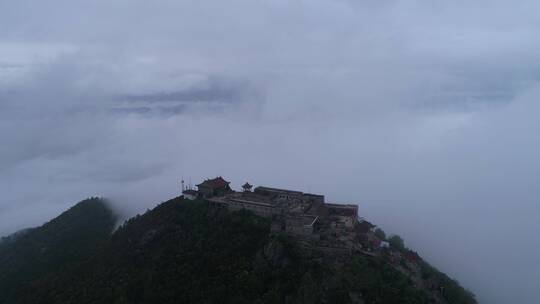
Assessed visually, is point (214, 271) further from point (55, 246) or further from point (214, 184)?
point (55, 246)

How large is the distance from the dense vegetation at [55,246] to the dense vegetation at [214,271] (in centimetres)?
664

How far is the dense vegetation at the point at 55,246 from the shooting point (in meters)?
48.9

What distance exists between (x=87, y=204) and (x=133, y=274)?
35.6 metres

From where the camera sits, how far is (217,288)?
106 feet

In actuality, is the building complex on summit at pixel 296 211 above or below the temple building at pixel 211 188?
below

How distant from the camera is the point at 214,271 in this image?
111ft

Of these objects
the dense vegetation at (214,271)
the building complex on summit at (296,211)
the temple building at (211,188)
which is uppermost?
the temple building at (211,188)

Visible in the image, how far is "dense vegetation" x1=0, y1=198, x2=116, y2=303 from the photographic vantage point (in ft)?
160

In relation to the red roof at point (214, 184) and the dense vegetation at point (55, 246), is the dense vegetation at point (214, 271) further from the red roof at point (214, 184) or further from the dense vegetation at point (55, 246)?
the dense vegetation at point (55, 246)

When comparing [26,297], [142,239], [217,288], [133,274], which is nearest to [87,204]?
[26,297]

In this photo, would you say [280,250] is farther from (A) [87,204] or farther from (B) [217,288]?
(A) [87,204]

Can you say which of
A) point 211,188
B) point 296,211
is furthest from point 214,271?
point 211,188

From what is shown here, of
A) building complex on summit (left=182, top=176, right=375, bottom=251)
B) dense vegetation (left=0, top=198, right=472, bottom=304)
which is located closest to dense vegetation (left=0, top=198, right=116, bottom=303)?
dense vegetation (left=0, top=198, right=472, bottom=304)

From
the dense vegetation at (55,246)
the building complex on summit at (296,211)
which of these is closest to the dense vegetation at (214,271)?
the building complex on summit at (296,211)
